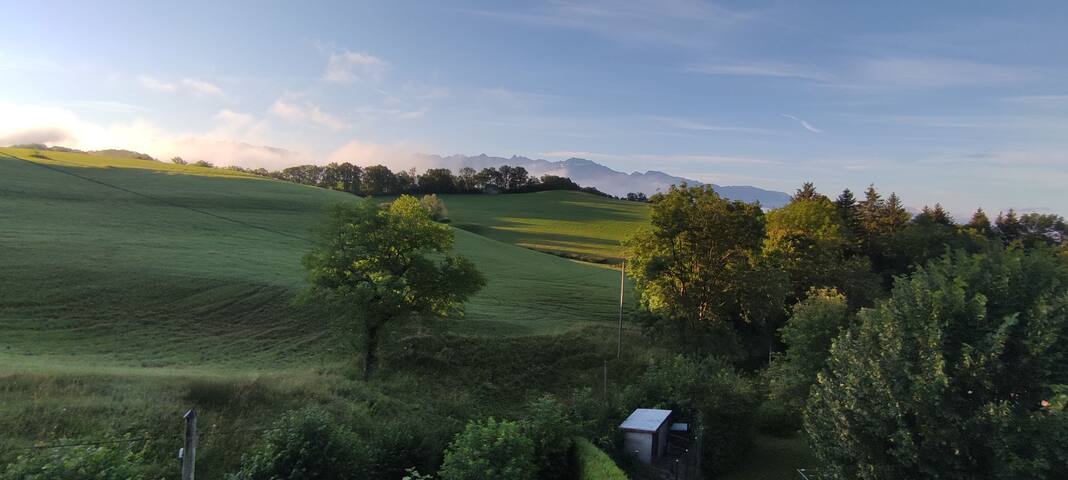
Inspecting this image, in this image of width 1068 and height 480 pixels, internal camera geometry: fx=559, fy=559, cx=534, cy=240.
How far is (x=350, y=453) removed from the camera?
1495 centimetres

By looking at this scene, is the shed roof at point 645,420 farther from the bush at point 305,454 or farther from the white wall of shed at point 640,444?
the bush at point 305,454

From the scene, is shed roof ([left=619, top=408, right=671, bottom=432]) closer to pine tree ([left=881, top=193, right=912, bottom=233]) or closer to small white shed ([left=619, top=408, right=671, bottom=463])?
small white shed ([left=619, top=408, right=671, bottom=463])

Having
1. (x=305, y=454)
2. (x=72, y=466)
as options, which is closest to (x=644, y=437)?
(x=305, y=454)

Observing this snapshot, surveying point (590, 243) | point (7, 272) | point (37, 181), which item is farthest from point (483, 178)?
point (7, 272)

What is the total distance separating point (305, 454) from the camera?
46.5ft

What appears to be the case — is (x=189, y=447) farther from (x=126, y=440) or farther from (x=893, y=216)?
(x=893, y=216)

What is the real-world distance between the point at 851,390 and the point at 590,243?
6755cm

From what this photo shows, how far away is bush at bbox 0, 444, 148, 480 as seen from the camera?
10437 mm

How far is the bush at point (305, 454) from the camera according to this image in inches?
547

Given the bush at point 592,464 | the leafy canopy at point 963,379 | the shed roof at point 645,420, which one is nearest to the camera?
the leafy canopy at point 963,379

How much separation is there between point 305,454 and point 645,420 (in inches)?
509

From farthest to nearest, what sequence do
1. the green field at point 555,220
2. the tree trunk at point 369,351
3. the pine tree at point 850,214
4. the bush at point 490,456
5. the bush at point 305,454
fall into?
1. the green field at point 555,220
2. the pine tree at point 850,214
3. the tree trunk at point 369,351
4. the bush at point 490,456
5. the bush at point 305,454

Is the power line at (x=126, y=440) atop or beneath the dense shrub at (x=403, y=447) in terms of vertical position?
atop

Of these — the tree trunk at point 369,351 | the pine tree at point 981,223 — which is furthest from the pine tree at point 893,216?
the tree trunk at point 369,351
